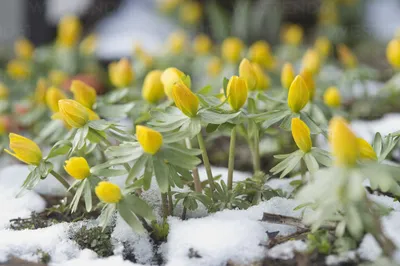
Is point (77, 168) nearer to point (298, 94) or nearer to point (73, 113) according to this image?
point (73, 113)

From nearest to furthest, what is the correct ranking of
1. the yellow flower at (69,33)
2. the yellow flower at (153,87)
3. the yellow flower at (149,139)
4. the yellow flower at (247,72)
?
the yellow flower at (149,139) → the yellow flower at (247,72) → the yellow flower at (153,87) → the yellow flower at (69,33)

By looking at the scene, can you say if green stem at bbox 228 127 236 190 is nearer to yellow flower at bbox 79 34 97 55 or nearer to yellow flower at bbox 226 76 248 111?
yellow flower at bbox 226 76 248 111

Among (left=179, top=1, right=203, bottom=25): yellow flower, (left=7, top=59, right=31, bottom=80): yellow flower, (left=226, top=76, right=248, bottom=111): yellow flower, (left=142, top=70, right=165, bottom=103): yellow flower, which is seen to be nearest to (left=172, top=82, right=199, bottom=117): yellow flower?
(left=226, top=76, right=248, bottom=111): yellow flower

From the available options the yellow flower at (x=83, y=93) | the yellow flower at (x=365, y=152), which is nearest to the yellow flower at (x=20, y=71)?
the yellow flower at (x=83, y=93)

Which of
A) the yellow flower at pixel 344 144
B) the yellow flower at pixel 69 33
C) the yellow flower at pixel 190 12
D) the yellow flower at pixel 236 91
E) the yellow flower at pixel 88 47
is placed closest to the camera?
the yellow flower at pixel 344 144

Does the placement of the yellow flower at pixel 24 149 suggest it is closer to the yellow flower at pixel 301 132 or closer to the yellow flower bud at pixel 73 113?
the yellow flower bud at pixel 73 113

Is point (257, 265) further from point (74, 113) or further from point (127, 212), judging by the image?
point (74, 113)

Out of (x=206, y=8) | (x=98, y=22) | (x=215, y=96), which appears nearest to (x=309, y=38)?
(x=206, y=8)
